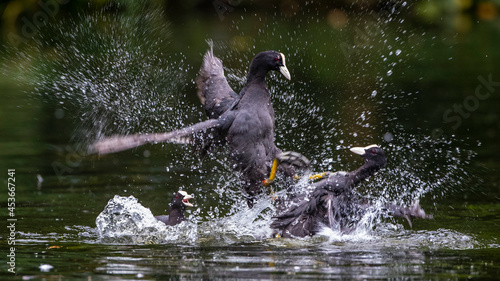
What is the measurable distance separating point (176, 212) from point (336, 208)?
1.46 metres

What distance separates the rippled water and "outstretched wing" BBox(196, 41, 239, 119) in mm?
460

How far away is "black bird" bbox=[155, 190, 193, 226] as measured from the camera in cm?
675

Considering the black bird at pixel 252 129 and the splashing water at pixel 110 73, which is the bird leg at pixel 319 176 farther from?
the splashing water at pixel 110 73

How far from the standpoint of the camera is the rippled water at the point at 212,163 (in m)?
5.15

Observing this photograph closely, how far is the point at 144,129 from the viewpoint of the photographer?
1009 cm

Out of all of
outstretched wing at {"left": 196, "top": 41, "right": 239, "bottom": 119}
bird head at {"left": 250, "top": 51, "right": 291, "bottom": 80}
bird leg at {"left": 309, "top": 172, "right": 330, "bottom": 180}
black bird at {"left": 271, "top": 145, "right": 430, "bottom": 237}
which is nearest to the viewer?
black bird at {"left": 271, "top": 145, "right": 430, "bottom": 237}

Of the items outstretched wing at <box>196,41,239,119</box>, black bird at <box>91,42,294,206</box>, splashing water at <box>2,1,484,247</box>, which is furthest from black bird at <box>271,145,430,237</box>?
outstretched wing at <box>196,41,239,119</box>

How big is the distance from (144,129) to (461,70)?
786 cm

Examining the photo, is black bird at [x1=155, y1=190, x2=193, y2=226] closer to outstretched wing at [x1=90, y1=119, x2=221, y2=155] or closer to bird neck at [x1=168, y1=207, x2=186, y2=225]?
bird neck at [x1=168, y1=207, x2=186, y2=225]

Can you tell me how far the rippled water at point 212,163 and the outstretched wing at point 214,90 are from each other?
46 centimetres

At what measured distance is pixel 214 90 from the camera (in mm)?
7656

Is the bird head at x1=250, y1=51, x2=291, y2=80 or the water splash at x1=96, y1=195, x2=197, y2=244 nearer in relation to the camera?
the water splash at x1=96, y1=195, x2=197, y2=244

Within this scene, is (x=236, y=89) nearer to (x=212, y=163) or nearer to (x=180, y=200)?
(x=212, y=163)

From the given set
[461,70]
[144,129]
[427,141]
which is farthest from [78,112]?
[461,70]
